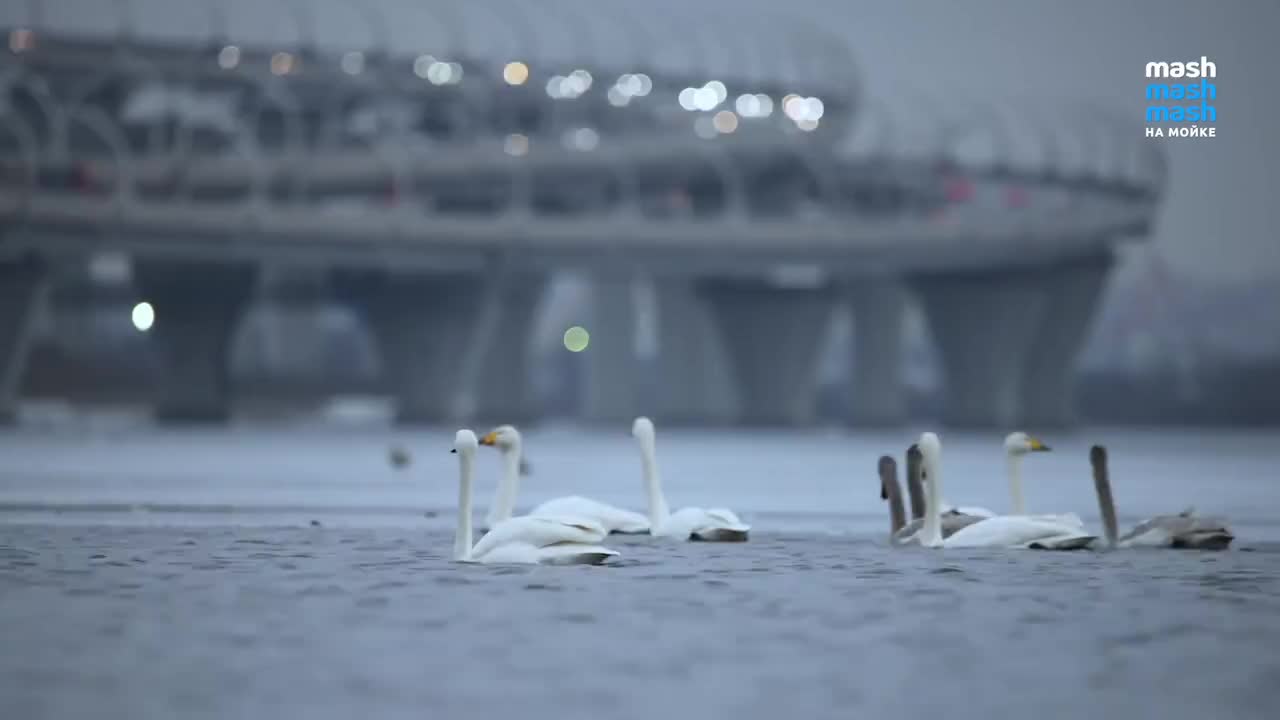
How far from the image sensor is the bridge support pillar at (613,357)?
148 metres

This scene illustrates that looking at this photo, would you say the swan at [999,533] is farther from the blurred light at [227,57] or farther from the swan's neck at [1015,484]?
the blurred light at [227,57]

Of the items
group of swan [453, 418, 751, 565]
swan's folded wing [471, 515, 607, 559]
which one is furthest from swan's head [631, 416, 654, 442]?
swan's folded wing [471, 515, 607, 559]

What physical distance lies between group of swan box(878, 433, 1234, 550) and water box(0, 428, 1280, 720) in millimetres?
385

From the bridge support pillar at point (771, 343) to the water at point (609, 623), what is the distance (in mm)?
98082

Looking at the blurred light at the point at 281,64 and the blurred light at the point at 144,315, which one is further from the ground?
the blurred light at the point at 281,64

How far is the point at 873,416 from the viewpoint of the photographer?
142375 millimetres

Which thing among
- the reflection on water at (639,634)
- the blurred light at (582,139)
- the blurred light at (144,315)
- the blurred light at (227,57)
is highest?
the blurred light at (227,57)

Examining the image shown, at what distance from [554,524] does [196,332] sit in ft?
353

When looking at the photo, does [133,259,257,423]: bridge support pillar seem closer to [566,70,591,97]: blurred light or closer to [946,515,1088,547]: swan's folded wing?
[566,70,591,97]: blurred light

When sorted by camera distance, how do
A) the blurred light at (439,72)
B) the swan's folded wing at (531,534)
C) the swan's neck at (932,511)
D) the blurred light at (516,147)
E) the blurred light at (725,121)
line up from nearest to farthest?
the swan's folded wing at (531,534) < the swan's neck at (932,511) < the blurred light at (516,147) < the blurred light at (725,121) < the blurred light at (439,72)

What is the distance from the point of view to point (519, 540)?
2295 centimetres

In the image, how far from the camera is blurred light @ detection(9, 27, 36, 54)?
146500 mm

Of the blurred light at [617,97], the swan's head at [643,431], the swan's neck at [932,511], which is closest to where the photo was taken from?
the swan's neck at [932,511]

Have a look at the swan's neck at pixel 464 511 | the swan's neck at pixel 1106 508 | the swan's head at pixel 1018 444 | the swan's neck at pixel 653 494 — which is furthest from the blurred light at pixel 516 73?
the swan's neck at pixel 464 511
